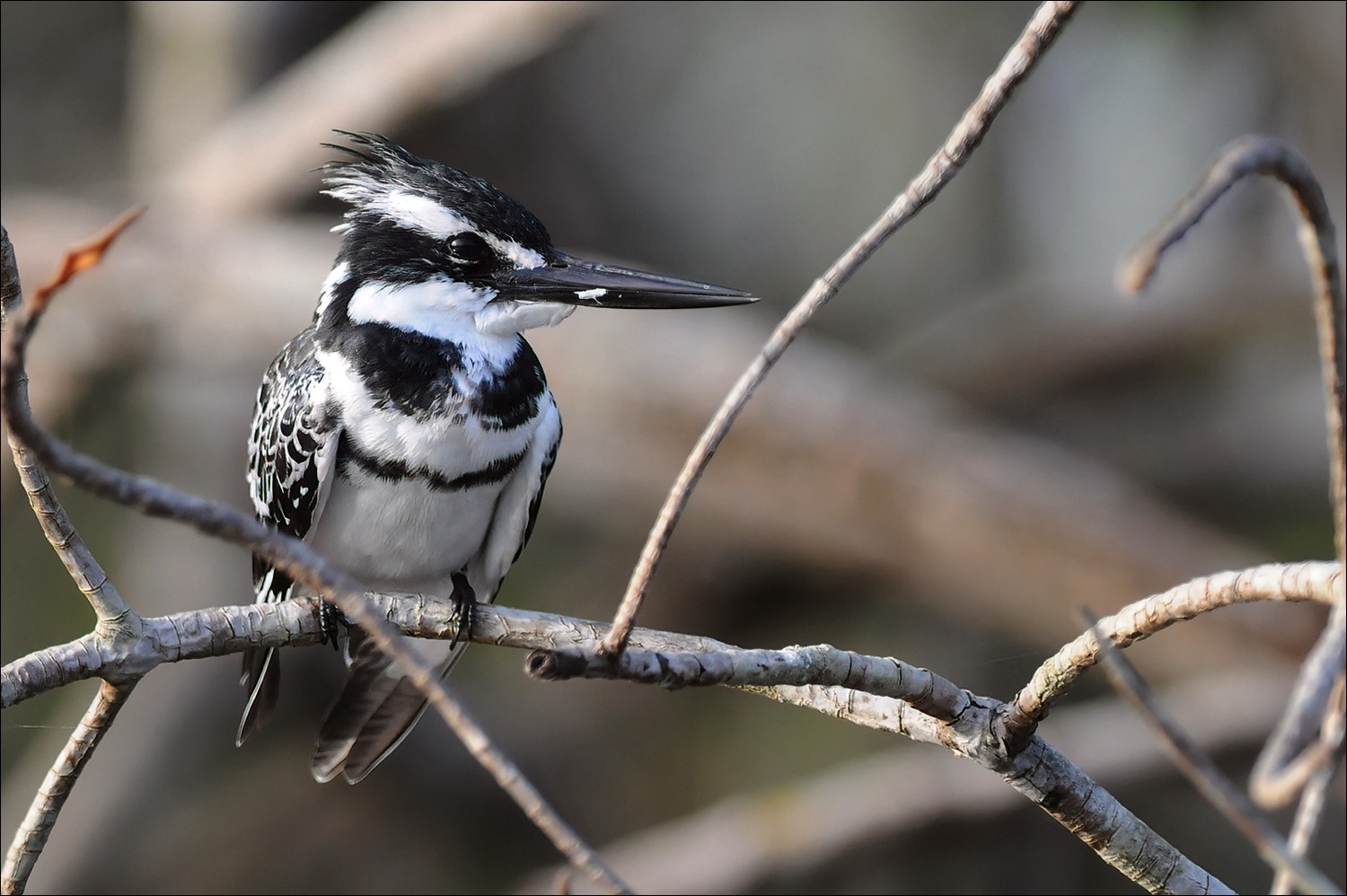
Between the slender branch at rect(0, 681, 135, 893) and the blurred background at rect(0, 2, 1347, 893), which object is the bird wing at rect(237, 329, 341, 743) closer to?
the slender branch at rect(0, 681, 135, 893)

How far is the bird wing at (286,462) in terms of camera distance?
2.51 m

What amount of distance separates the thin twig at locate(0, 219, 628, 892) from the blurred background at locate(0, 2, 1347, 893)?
364 cm

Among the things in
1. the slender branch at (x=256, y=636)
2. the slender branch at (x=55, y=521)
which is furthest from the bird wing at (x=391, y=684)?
the slender branch at (x=55, y=521)

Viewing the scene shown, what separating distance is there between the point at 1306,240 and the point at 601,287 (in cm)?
142

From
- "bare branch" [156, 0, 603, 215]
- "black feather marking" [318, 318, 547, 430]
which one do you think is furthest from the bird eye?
"bare branch" [156, 0, 603, 215]

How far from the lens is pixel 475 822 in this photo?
6.94 metres

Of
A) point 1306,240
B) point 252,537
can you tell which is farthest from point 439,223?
point 1306,240

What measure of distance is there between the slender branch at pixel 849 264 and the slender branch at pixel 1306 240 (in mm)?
274

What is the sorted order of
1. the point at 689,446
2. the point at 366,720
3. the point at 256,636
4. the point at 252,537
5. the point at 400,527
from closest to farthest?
the point at 252,537 → the point at 256,636 → the point at 400,527 → the point at 366,720 → the point at 689,446

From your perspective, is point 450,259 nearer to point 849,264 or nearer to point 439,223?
point 439,223

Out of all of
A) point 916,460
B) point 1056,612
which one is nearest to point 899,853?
point 1056,612

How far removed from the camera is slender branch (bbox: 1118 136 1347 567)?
1.08 meters

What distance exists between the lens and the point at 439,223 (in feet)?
8.16

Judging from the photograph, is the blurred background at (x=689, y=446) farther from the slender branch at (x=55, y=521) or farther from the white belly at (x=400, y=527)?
the slender branch at (x=55, y=521)
